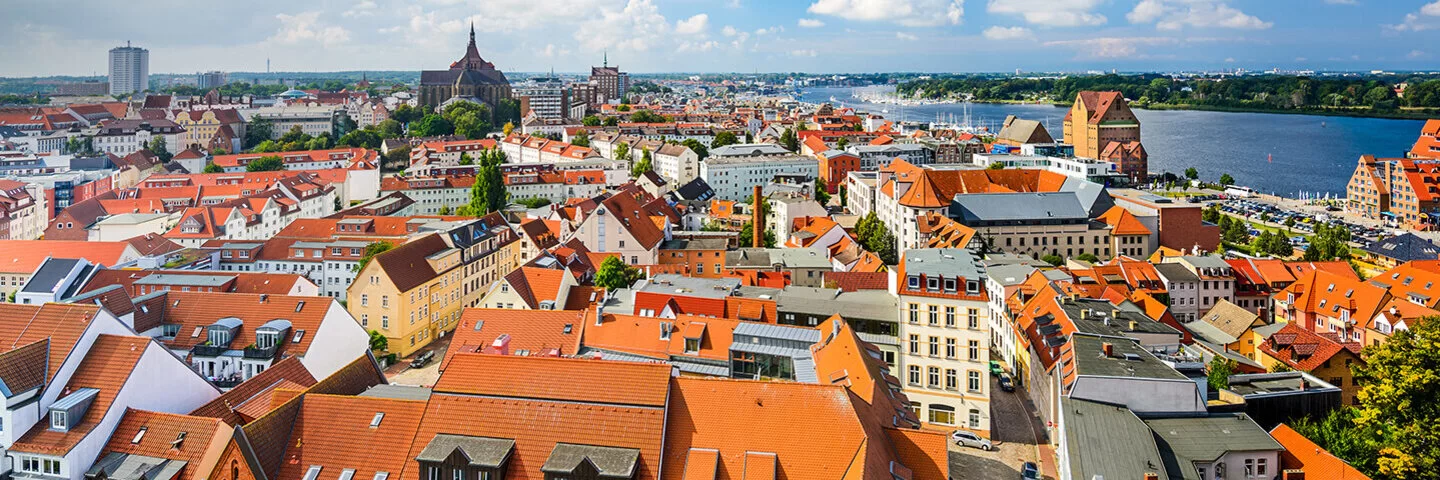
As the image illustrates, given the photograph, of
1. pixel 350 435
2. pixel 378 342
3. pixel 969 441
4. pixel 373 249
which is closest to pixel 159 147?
pixel 373 249

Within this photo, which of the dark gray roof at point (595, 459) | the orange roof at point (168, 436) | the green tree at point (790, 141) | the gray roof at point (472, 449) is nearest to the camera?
the dark gray roof at point (595, 459)

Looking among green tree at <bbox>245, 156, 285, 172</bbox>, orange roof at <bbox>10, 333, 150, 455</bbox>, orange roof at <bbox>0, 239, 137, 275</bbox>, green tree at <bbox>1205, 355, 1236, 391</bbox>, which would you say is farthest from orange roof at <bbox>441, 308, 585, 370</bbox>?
green tree at <bbox>245, 156, 285, 172</bbox>

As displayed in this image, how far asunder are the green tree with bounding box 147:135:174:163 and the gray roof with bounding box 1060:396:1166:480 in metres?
88.6

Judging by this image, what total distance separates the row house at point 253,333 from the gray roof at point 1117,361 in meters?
17.2

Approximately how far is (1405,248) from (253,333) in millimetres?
48757

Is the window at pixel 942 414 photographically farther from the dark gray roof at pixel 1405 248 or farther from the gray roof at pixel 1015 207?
the dark gray roof at pixel 1405 248

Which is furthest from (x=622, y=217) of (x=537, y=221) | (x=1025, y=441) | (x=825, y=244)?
(x=1025, y=441)

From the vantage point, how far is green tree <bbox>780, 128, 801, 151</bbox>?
8401 cm

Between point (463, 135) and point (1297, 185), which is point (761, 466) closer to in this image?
point (1297, 185)

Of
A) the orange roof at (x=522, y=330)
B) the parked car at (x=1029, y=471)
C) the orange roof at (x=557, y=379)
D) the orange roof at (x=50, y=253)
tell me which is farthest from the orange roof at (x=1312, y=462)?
the orange roof at (x=50, y=253)

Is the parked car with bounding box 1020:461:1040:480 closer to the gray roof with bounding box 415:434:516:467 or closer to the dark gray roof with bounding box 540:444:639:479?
the dark gray roof with bounding box 540:444:639:479

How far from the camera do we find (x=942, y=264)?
24.5 metres

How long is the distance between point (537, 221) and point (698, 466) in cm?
3299

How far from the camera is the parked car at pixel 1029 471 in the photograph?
788 inches
